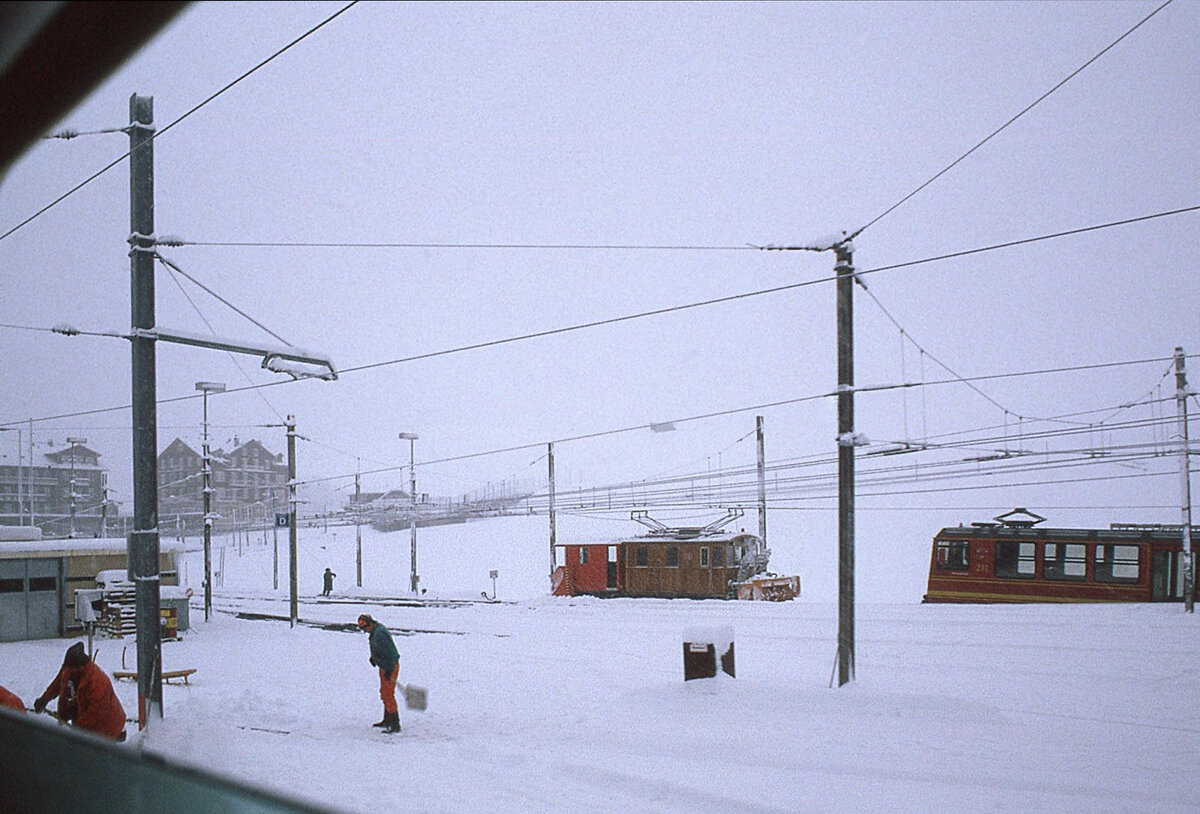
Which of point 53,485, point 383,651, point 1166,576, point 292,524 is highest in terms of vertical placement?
point 292,524

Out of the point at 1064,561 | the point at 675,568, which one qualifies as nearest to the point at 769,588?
the point at 675,568

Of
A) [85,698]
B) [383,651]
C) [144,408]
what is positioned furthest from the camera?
[383,651]

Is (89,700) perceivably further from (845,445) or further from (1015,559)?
(1015,559)

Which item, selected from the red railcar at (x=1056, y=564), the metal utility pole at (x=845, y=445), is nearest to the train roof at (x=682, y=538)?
the red railcar at (x=1056, y=564)

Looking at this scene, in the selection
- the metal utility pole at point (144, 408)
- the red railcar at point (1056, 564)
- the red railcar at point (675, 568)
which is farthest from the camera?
the red railcar at point (675, 568)

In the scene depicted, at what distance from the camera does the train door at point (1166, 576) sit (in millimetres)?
23453

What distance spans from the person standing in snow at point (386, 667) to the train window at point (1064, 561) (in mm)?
21168

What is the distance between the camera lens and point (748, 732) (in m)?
10.2

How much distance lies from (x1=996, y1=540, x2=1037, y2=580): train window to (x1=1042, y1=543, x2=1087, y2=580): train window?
1.18 feet

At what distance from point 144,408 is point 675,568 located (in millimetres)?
24982

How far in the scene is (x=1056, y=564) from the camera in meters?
24.9

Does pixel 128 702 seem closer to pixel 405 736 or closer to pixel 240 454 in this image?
pixel 405 736

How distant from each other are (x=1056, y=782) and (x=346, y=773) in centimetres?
702

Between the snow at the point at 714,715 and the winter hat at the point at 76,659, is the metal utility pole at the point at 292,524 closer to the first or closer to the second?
the snow at the point at 714,715
